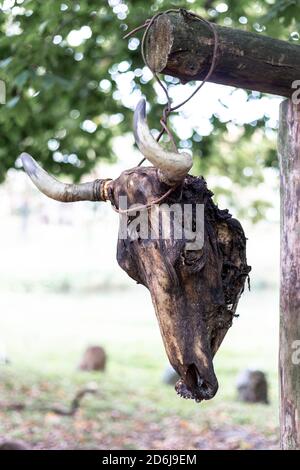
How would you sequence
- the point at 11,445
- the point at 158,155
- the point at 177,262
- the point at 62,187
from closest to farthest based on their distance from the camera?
the point at 158,155, the point at 177,262, the point at 62,187, the point at 11,445

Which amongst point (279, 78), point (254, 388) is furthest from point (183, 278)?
point (254, 388)

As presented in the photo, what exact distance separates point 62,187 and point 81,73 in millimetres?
3878

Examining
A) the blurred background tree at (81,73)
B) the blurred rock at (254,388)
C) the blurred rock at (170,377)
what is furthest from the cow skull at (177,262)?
the blurred rock at (170,377)

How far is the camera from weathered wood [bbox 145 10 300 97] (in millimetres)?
2682

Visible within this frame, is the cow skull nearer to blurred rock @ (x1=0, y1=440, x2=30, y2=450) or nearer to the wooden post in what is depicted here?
the wooden post

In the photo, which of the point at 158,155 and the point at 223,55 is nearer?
the point at 158,155

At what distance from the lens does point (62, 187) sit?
8.96 ft

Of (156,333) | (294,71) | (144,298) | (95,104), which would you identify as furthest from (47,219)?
(294,71)

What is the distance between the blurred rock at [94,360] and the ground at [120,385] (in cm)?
23

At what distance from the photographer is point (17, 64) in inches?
207

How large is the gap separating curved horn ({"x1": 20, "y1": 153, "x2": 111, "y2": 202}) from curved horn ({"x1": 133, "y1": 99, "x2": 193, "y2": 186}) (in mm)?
398

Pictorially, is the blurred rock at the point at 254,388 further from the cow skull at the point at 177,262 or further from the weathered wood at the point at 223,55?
the cow skull at the point at 177,262

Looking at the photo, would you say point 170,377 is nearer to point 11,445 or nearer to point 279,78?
point 11,445

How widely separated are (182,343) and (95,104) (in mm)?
4633
